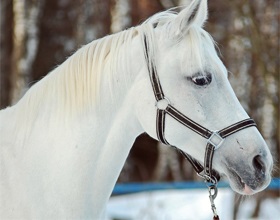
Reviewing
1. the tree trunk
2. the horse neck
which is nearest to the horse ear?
the horse neck

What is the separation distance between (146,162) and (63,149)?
13.5 metres

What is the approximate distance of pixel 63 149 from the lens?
10.1ft

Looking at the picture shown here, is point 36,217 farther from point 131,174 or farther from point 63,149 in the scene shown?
point 131,174

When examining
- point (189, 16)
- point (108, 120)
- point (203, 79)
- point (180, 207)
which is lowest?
point (180, 207)

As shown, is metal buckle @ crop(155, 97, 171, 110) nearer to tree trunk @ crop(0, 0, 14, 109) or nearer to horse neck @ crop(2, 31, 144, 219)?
horse neck @ crop(2, 31, 144, 219)

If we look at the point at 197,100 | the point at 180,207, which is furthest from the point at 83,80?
the point at 180,207

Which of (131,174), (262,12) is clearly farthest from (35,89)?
(131,174)

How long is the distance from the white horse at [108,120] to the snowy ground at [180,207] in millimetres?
4584

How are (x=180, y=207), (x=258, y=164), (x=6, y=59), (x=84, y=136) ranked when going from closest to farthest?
(x=258, y=164) < (x=84, y=136) < (x=180, y=207) < (x=6, y=59)

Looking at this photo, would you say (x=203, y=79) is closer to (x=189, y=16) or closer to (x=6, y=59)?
(x=189, y=16)

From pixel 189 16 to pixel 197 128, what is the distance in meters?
0.56

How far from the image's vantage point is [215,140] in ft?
9.85

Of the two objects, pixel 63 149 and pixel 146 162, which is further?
pixel 146 162

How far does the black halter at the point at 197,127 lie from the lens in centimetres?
298
